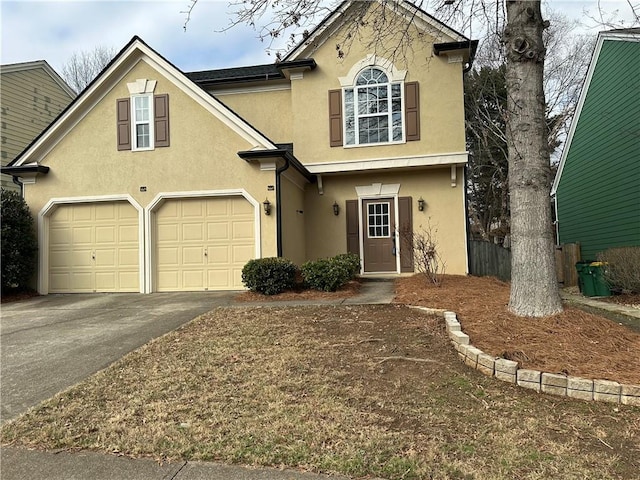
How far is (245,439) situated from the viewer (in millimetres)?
3229

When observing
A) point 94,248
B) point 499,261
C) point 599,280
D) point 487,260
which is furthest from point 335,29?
point 599,280

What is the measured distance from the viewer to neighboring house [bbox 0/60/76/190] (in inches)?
634

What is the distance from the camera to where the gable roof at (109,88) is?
10.7 metres

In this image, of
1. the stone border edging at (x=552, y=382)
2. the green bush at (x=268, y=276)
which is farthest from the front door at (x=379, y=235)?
the stone border edging at (x=552, y=382)

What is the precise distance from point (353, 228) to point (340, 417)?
9.46m

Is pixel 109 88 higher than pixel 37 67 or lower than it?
lower

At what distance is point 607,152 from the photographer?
14.5 meters

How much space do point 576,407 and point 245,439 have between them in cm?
265

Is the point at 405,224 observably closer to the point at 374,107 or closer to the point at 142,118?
the point at 374,107

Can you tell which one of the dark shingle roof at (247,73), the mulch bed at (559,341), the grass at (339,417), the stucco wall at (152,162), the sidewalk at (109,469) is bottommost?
the sidewalk at (109,469)

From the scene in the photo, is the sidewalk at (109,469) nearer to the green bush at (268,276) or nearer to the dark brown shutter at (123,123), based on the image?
the green bush at (268,276)

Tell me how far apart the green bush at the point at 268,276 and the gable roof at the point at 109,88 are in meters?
2.93

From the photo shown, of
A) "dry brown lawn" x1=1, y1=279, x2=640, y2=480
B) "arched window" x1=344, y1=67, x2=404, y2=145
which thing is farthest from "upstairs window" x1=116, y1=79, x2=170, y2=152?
"dry brown lawn" x1=1, y1=279, x2=640, y2=480

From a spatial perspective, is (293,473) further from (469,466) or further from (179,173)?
(179,173)
